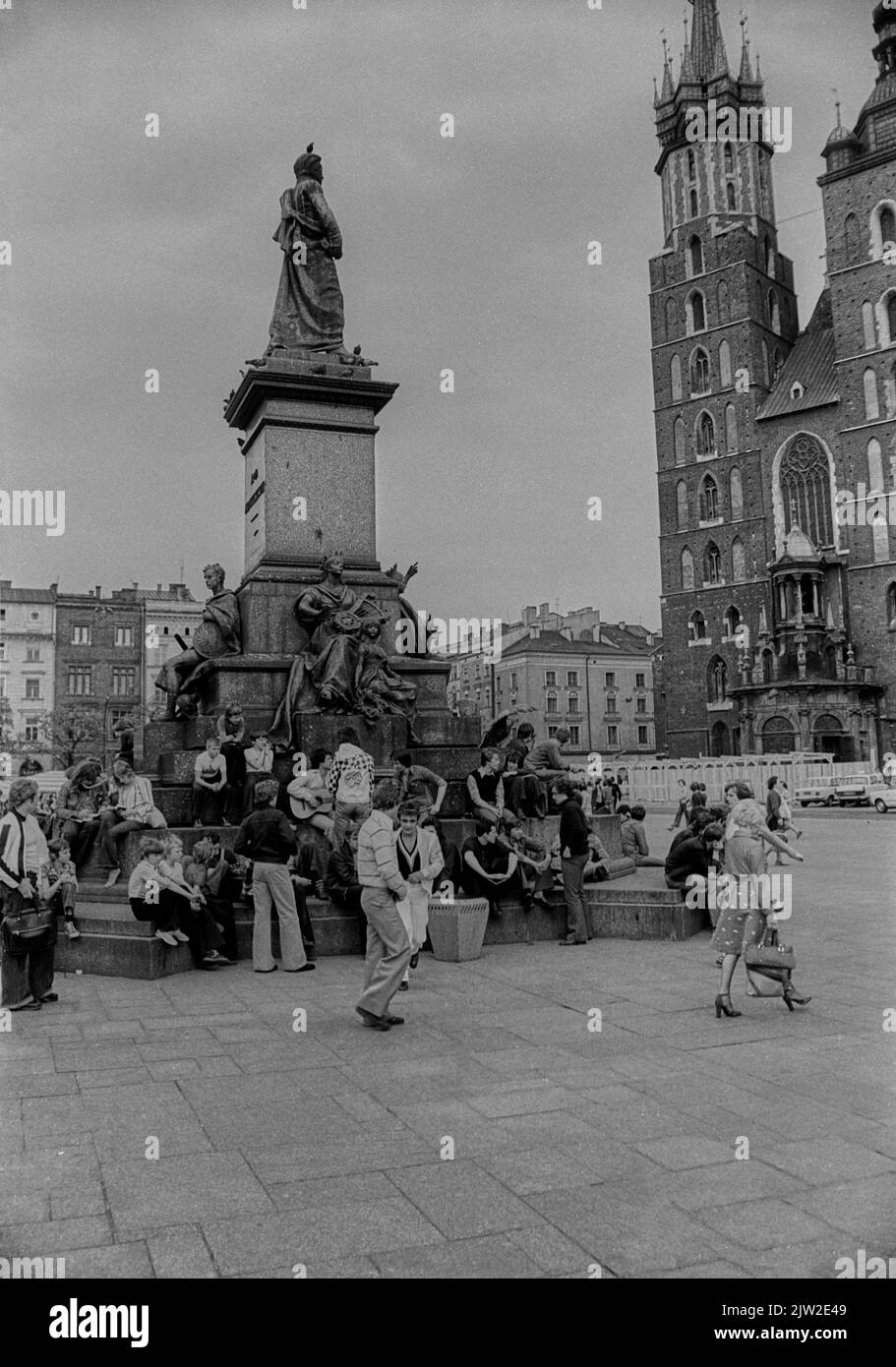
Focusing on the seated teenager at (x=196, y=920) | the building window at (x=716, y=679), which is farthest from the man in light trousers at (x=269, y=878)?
the building window at (x=716, y=679)

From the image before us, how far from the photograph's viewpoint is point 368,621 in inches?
528

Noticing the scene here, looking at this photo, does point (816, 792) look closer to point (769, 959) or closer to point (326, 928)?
point (326, 928)

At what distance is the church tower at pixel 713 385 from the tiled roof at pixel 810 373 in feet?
3.50

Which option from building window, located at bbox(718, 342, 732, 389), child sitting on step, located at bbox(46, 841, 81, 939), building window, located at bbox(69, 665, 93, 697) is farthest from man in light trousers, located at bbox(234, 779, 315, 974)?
building window, located at bbox(69, 665, 93, 697)

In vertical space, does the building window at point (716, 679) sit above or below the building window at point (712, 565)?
below

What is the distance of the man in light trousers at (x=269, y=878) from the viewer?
9086 mm

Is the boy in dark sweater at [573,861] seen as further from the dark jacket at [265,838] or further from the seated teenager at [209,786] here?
the seated teenager at [209,786]

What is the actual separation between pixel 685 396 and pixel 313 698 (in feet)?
222

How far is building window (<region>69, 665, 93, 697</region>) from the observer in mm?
84125

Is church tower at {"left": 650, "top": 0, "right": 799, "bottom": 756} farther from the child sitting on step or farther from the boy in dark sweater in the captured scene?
the child sitting on step

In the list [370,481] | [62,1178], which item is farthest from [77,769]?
[62,1178]

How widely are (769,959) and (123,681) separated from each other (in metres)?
81.3

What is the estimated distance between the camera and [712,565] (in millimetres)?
73625

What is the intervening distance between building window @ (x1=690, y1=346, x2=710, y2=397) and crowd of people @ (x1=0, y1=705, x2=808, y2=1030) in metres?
66.5
